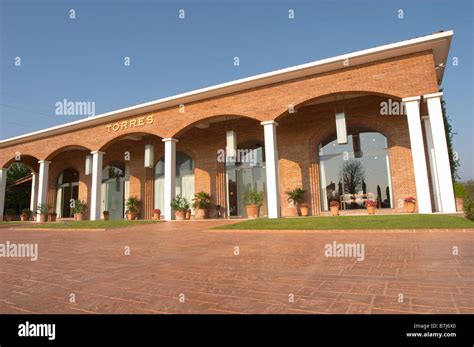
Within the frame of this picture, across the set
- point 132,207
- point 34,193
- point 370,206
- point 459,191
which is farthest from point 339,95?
point 34,193

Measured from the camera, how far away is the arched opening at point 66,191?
2492 centimetres

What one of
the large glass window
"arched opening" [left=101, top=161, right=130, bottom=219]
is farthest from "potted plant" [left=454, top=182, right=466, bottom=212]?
"arched opening" [left=101, top=161, right=130, bottom=219]

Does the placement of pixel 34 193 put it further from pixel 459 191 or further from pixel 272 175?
pixel 459 191

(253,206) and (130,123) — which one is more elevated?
(130,123)

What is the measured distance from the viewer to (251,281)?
129 inches

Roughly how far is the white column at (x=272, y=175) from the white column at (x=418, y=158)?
532 centimetres

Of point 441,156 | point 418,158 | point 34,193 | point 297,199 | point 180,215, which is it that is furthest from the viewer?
point 34,193

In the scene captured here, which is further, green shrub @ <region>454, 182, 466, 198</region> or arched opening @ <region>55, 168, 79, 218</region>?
arched opening @ <region>55, 168, 79, 218</region>

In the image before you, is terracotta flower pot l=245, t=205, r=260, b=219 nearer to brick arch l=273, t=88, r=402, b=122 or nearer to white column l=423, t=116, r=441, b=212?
brick arch l=273, t=88, r=402, b=122

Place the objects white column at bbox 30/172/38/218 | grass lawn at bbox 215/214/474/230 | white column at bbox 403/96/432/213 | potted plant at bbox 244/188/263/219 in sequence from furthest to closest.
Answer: white column at bbox 30/172/38/218 < potted plant at bbox 244/188/263/219 < white column at bbox 403/96/432/213 < grass lawn at bbox 215/214/474/230

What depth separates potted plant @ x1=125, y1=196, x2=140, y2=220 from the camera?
775 inches

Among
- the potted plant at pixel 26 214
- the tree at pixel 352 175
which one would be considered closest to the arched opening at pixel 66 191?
the potted plant at pixel 26 214

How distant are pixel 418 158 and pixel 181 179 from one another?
44.1 ft

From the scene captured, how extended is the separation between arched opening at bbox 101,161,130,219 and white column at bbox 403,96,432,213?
58.7 ft
